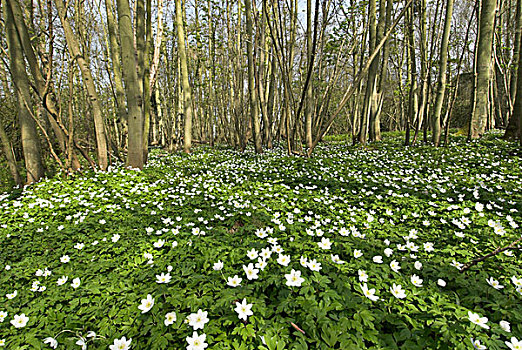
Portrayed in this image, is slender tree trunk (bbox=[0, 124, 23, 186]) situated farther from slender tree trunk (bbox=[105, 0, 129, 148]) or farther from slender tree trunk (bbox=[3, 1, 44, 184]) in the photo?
slender tree trunk (bbox=[105, 0, 129, 148])

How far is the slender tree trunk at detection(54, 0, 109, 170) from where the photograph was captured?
5273 mm

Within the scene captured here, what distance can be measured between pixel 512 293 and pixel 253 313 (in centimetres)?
201

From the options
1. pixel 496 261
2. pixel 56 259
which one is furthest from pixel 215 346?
pixel 496 261

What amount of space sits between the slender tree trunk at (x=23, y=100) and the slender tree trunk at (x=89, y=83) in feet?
3.64

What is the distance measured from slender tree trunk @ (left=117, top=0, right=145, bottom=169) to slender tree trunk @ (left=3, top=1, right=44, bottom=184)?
6.26 feet

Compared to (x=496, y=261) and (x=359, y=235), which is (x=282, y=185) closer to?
(x=359, y=235)

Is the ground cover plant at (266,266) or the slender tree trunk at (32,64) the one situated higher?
the slender tree trunk at (32,64)

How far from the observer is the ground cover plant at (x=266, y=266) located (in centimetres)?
159

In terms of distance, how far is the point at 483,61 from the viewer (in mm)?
7457

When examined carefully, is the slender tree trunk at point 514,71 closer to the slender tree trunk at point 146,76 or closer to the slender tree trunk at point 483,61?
the slender tree trunk at point 483,61

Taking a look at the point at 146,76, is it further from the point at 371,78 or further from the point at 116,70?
the point at 371,78

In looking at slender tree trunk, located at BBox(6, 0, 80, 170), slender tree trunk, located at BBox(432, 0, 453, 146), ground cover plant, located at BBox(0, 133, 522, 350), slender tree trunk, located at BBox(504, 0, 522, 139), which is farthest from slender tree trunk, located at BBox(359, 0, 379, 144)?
slender tree trunk, located at BBox(6, 0, 80, 170)

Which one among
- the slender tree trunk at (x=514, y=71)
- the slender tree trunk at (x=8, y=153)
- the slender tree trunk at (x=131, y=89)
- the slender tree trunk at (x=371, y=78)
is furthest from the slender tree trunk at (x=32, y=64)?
the slender tree trunk at (x=514, y=71)

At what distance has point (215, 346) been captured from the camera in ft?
4.80
